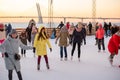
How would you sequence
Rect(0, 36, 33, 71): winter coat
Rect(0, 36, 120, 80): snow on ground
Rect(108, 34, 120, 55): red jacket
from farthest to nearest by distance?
Rect(108, 34, 120, 55): red jacket
Rect(0, 36, 120, 80): snow on ground
Rect(0, 36, 33, 71): winter coat

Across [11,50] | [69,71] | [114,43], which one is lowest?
[69,71]

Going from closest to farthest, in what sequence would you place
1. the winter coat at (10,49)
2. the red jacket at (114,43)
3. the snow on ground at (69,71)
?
the winter coat at (10,49), the snow on ground at (69,71), the red jacket at (114,43)

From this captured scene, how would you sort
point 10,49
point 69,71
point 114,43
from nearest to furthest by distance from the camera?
point 10,49, point 69,71, point 114,43

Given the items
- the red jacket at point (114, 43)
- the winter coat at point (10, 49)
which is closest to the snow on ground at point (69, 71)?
the red jacket at point (114, 43)

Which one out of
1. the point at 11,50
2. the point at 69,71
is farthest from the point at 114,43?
the point at 11,50

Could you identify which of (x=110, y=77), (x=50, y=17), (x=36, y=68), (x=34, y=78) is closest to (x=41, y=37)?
(x=36, y=68)

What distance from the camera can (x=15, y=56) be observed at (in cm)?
689

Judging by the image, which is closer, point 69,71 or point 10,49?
point 10,49

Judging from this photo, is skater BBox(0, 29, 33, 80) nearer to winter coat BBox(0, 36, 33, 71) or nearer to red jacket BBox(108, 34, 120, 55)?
winter coat BBox(0, 36, 33, 71)

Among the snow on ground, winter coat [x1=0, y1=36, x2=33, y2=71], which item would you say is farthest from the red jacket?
winter coat [x1=0, y1=36, x2=33, y2=71]

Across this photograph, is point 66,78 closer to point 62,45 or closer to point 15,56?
point 15,56

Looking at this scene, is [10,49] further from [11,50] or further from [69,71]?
[69,71]

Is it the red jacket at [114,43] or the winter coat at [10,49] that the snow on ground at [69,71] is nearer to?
the red jacket at [114,43]

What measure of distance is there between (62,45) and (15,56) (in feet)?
16.6
